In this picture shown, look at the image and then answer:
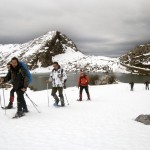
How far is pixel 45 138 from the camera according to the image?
720 cm

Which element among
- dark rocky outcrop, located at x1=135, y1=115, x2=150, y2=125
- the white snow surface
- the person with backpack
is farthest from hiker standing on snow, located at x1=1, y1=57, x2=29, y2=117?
dark rocky outcrop, located at x1=135, y1=115, x2=150, y2=125

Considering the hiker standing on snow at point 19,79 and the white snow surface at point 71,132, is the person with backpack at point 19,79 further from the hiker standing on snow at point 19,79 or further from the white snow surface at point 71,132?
the white snow surface at point 71,132

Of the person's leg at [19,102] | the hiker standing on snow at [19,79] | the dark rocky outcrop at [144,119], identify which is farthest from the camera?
the person's leg at [19,102]

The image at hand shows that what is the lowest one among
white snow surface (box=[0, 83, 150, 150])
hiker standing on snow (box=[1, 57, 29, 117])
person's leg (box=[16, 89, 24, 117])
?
white snow surface (box=[0, 83, 150, 150])

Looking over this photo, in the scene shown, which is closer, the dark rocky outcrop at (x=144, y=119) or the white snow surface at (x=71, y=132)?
the white snow surface at (x=71, y=132)

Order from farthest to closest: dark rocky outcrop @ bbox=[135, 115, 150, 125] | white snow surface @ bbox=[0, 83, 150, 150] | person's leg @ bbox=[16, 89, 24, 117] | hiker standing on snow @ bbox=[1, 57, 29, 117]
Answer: person's leg @ bbox=[16, 89, 24, 117] < hiker standing on snow @ bbox=[1, 57, 29, 117] < dark rocky outcrop @ bbox=[135, 115, 150, 125] < white snow surface @ bbox=[0, 83, 150, 150]

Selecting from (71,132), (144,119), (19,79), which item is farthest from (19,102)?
(144,119)

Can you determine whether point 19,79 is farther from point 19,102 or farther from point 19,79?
point 19,102

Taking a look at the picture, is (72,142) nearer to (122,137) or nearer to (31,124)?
(122,137)

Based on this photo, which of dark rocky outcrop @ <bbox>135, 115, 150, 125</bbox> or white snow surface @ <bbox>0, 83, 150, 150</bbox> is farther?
dark rocky outcrop @ <bbox>135, 115, 150, 125</bbox>

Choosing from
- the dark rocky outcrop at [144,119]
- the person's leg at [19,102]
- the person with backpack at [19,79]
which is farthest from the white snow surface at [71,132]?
the person with backpack at [19,79]

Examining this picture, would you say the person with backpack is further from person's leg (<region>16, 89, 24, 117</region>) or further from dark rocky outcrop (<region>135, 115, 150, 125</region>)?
dark rocky outcrop (<region>135, 115, 150, 125</region>)

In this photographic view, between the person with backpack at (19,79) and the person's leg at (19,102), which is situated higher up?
the person with backpack at (19,79)

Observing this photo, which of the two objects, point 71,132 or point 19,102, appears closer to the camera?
point 71,132
